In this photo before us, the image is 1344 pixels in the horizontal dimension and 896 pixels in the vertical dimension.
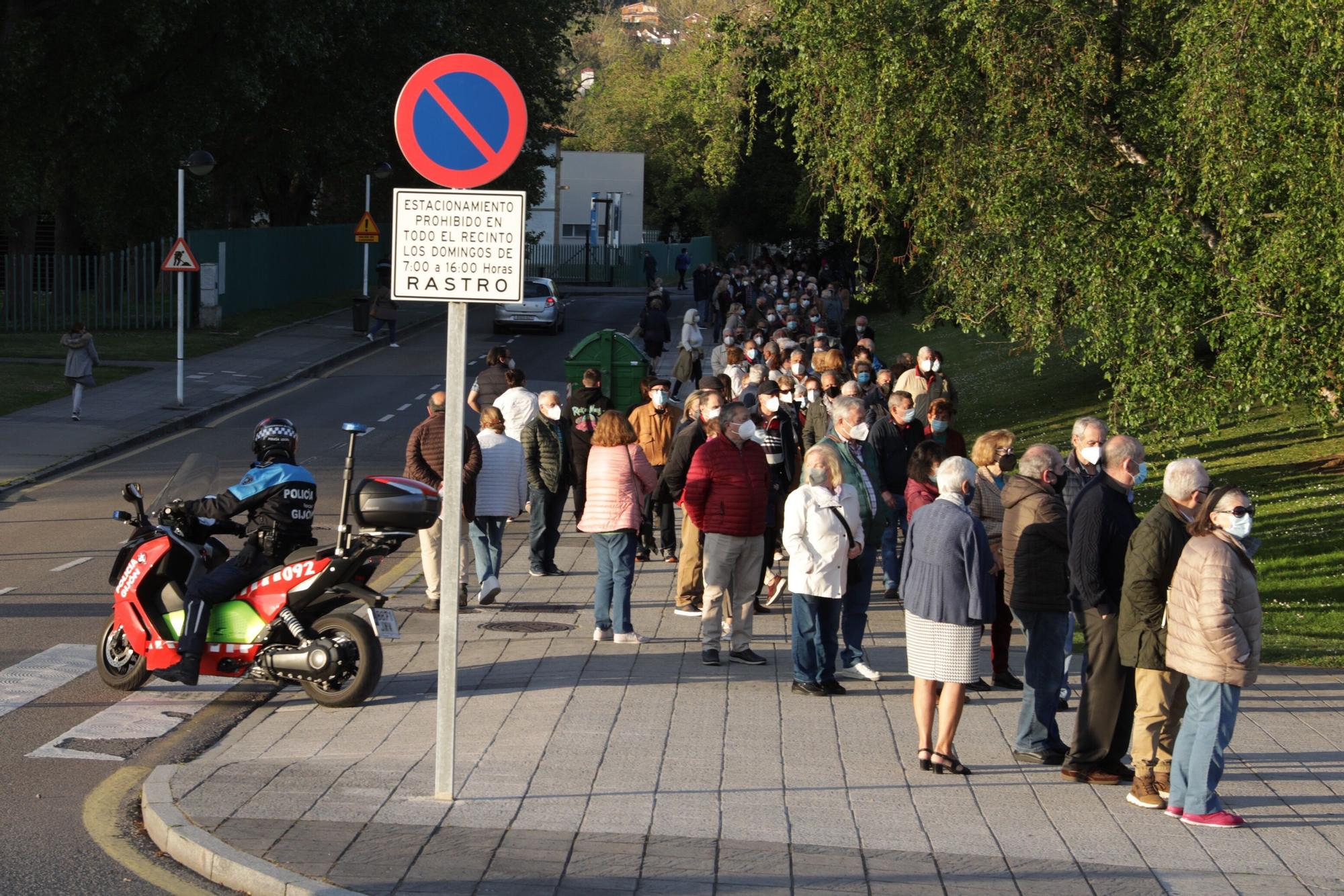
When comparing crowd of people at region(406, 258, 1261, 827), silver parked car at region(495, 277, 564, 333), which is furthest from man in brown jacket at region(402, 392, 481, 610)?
silver parked car at region(495, 277, 564, 333)

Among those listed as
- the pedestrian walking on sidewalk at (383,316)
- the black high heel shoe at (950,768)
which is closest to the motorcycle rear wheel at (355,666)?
the black high heel shoe at (950,768)

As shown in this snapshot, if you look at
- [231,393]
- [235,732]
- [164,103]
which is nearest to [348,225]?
[164,103]

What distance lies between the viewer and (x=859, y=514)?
10.5m

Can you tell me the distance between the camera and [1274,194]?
42.4ft

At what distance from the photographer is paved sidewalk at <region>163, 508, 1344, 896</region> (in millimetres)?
6359

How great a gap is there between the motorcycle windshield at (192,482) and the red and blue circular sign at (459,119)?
321cm

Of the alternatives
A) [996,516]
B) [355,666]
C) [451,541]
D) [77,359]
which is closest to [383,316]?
[77,359]

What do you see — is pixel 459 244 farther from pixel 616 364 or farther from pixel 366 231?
pixel 366 231

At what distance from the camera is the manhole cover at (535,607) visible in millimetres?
12500

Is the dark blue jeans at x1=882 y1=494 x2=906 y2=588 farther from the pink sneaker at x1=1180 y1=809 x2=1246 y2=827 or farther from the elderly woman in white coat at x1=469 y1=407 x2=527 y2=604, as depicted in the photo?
the pink sneaker at x1=1180 y1=809 x2=1246 y2=827

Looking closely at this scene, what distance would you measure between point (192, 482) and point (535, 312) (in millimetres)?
34362

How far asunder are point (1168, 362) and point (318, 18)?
27.4 m

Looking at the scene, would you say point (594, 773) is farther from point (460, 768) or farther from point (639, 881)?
point (639, 881)

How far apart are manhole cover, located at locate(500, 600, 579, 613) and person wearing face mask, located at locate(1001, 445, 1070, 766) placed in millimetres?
4896
